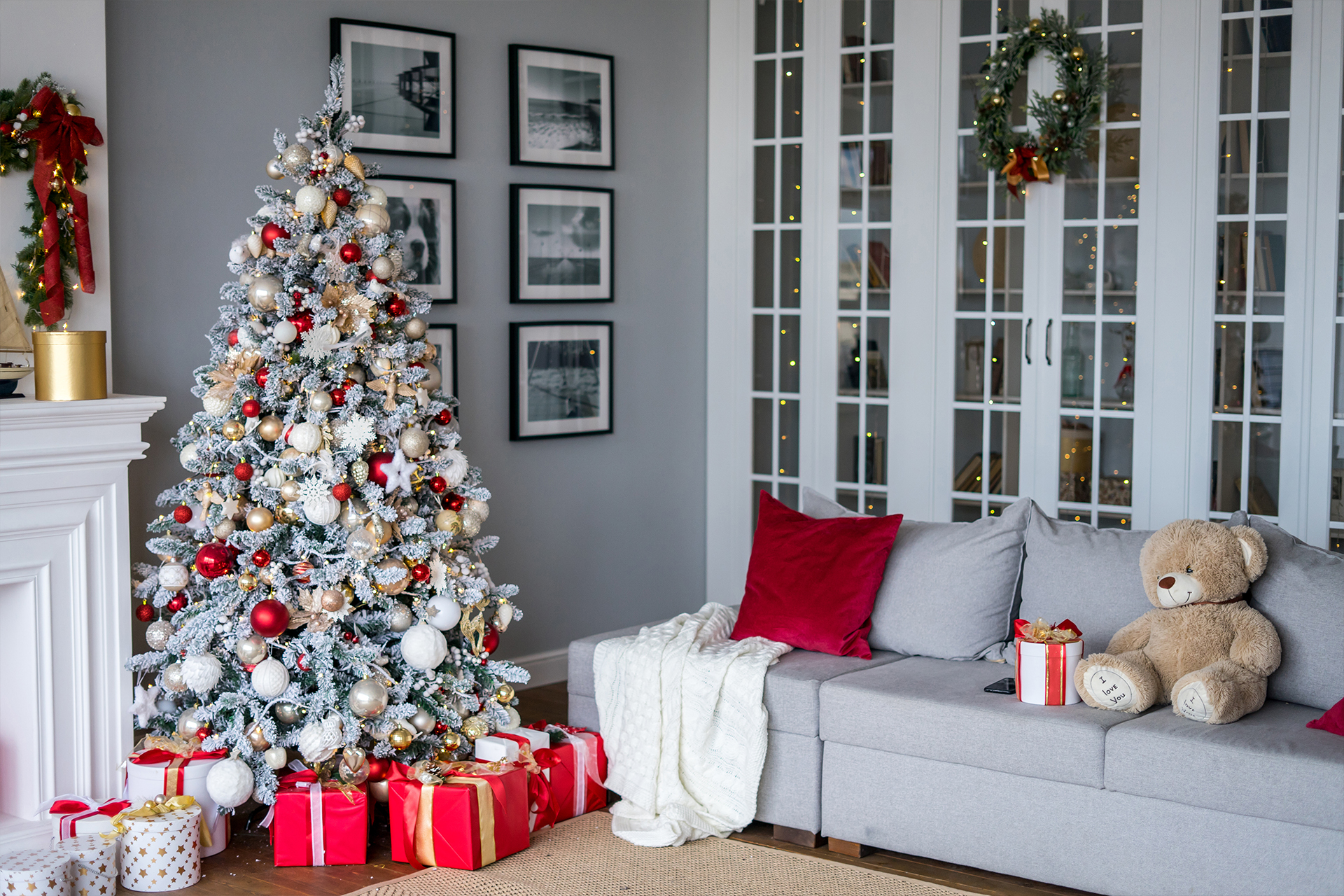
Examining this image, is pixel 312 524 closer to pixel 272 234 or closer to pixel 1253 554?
pixel 272 234

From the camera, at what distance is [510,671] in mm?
3439

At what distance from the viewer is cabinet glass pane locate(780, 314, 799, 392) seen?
5.14m

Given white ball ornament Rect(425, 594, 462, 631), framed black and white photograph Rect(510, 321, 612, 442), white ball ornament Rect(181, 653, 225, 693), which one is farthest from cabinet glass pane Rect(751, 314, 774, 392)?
white ball ornament Rect(181, 653, 225, 693)

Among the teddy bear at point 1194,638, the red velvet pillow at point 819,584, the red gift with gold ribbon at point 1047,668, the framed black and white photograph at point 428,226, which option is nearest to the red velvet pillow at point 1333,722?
the teddy bear at point 1194,638

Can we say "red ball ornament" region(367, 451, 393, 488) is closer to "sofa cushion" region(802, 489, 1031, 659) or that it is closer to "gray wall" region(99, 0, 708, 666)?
"gray wall" region(99, 0, 708, 666)

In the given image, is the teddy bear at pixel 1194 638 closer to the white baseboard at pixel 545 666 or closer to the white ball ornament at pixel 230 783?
the white ball ornament at pixel 230 783

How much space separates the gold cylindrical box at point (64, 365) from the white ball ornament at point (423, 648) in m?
0.93

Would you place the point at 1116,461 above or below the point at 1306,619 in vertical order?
above

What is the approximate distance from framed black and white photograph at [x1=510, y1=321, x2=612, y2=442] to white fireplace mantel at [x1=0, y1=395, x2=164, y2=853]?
1560 millimetres

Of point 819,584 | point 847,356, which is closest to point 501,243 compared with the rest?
point 847,356

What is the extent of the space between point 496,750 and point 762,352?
2.34 meters

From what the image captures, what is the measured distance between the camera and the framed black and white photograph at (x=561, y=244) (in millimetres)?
4625

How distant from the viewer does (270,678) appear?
316 cm

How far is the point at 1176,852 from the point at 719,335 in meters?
2.93
